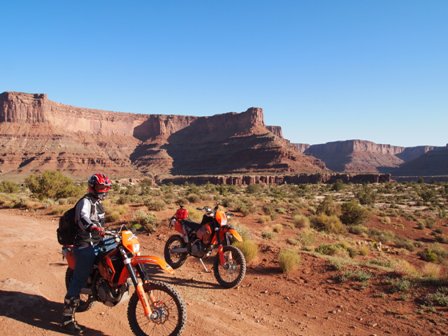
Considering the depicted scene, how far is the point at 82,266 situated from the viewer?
452cm

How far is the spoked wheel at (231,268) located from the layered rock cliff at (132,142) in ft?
323

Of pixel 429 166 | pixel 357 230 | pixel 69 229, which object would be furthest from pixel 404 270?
pixel 429 166

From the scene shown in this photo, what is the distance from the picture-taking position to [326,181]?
295ft

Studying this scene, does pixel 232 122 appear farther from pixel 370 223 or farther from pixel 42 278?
pixel 42 278

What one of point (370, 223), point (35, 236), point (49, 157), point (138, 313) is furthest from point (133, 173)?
point (138, 313)

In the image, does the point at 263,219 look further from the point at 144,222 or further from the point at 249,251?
the point at 249,251

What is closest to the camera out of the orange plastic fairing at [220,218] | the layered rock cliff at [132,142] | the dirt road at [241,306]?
the dirt road at [241,306]

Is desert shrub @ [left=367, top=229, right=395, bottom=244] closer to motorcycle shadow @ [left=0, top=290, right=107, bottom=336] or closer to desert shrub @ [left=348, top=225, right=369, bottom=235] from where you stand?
desert shrub @ [left=348, top=225, right=369, bottom=235]

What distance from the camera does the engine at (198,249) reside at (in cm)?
736

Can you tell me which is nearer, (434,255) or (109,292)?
(109,292)

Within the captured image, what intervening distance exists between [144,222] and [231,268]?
634cm

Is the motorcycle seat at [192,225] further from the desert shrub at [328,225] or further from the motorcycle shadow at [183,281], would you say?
the desert shrub at [328,225]

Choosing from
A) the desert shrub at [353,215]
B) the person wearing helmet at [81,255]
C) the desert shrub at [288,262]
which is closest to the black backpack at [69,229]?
the person wearing helmet at [81,255]

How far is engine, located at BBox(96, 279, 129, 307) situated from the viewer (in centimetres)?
450
